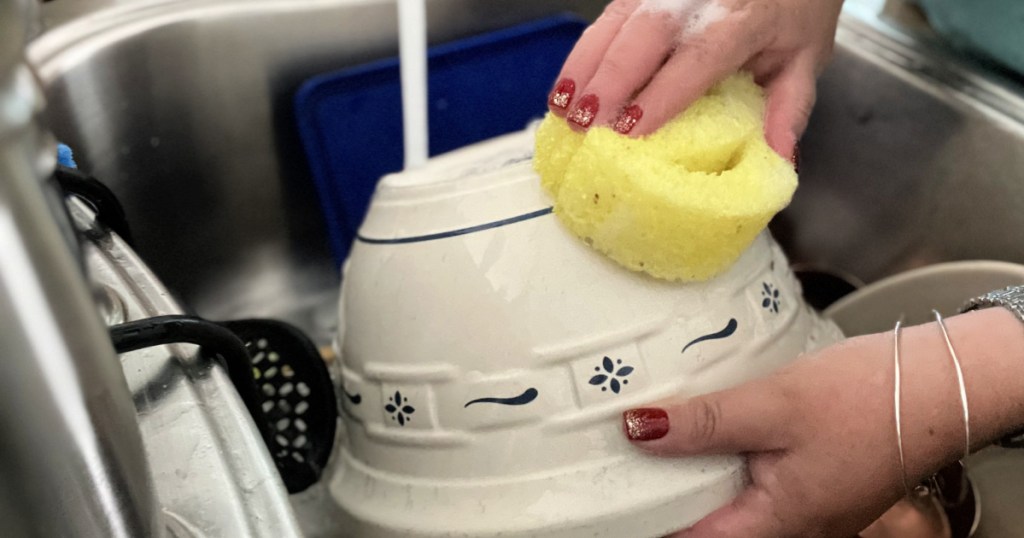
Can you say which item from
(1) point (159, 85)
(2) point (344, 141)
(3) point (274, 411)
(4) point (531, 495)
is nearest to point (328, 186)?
(2) point (344, 141)

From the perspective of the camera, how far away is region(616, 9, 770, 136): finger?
0.38 metres

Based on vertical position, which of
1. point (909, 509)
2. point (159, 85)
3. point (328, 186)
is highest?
point (159, 85)

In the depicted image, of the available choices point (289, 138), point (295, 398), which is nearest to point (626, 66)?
point (295, 398)

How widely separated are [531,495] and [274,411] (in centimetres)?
18

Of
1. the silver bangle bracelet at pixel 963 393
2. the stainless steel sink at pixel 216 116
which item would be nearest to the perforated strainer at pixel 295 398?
the stainless steel sink at pixel 216 116

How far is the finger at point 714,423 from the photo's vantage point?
1.24 ft

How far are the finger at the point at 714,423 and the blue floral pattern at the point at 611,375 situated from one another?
2cm

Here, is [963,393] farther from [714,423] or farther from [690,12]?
[690,12]

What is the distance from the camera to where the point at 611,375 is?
39cm

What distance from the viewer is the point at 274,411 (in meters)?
0.47

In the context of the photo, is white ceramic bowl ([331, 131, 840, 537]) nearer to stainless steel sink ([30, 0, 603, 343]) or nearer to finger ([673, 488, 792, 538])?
finger ([673, 488, 792, 538])

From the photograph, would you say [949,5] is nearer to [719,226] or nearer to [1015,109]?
[1015,109]

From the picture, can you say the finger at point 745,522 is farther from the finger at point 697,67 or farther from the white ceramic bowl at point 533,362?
the finger at point 697,67

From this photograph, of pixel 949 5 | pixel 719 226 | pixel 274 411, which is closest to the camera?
pixel 719 226
